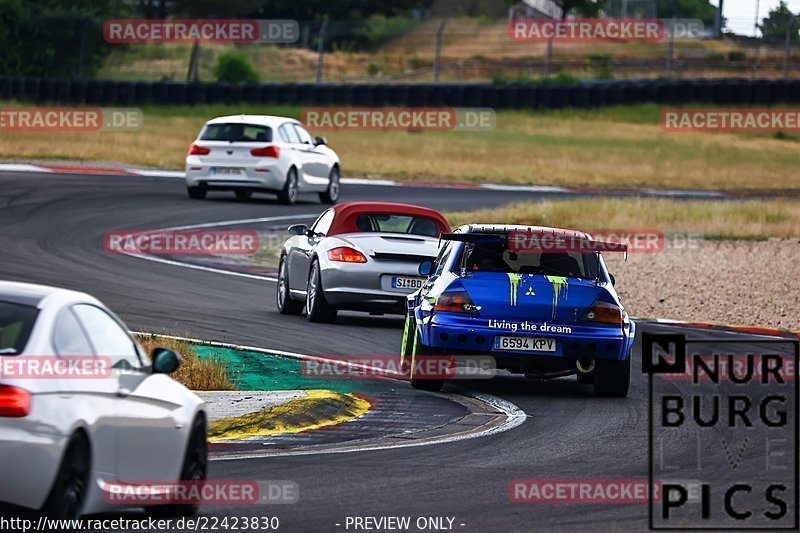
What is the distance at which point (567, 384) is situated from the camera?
14.5 metres

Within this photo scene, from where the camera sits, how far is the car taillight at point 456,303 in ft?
42.8

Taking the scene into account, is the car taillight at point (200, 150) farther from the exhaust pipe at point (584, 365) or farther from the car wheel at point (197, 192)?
the exhaust pipe at point (584, 365)

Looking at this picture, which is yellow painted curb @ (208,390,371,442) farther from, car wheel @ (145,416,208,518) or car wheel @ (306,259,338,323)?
car wheel @ (306,259,338,323)

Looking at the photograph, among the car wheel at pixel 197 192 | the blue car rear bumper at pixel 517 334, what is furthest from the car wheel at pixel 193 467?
the car wheel at pixel 197 192

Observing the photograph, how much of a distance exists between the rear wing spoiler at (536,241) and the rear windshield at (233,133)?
1668 centimetres

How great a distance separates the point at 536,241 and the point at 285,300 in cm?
586

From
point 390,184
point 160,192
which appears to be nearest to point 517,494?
point 160,192

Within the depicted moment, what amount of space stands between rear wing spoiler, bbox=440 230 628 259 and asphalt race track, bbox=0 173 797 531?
1.14 meters

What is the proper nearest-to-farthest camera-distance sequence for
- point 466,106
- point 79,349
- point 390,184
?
point 79,349 < point 390,184 < point 466,106

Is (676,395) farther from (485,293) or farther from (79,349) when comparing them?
(79,349)

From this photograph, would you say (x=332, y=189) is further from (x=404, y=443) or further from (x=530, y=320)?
(x=404, y=443)

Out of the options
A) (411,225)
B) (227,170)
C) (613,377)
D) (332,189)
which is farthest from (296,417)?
(332,189)

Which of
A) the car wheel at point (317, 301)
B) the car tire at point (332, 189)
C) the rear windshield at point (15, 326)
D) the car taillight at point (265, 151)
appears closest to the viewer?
the rear windshield at point (15, 326)

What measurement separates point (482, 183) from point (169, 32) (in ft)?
71.8
